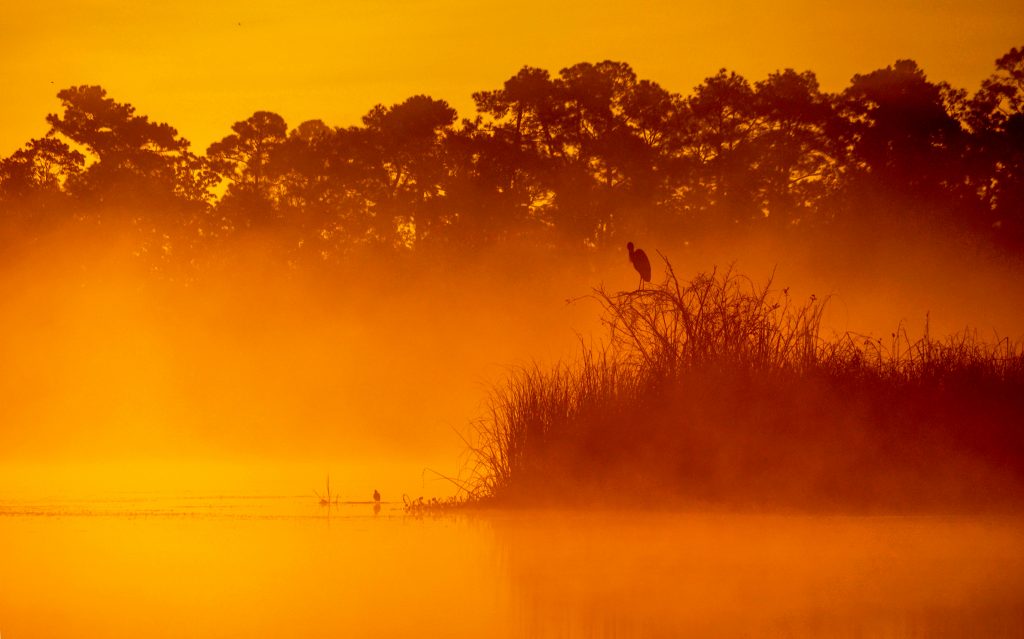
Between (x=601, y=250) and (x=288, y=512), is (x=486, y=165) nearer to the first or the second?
(x=601, y=250)

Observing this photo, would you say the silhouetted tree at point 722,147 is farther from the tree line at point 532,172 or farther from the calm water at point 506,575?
the calm water at point 506,575

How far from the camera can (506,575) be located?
8711 mm

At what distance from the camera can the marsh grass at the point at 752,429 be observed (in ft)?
38.5

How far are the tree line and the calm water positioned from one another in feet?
82.8

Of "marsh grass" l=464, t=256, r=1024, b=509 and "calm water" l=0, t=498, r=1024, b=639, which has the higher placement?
"marsh grass" l=464, t=256, r=1024, b=509

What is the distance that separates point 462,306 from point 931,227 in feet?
37.7

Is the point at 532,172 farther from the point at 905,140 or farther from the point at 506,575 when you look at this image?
the point at 506,575

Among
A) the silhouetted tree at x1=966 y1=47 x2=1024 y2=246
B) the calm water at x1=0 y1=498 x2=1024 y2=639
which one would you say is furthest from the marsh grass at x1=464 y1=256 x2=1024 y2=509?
the silhouetted tree at x1=966 y1=47 x2=1024 y2=246

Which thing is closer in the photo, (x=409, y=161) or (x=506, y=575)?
(x=506, y=575)

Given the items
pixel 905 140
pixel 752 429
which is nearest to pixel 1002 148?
pixel 905 140

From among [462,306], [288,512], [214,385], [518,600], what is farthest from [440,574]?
[462,306]

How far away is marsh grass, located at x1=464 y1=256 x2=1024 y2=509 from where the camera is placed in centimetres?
1174

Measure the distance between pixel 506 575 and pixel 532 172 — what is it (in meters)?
29.4

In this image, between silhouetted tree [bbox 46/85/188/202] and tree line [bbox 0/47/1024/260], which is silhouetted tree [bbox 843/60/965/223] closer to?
tree line [bbox 0/47/1024/260]
